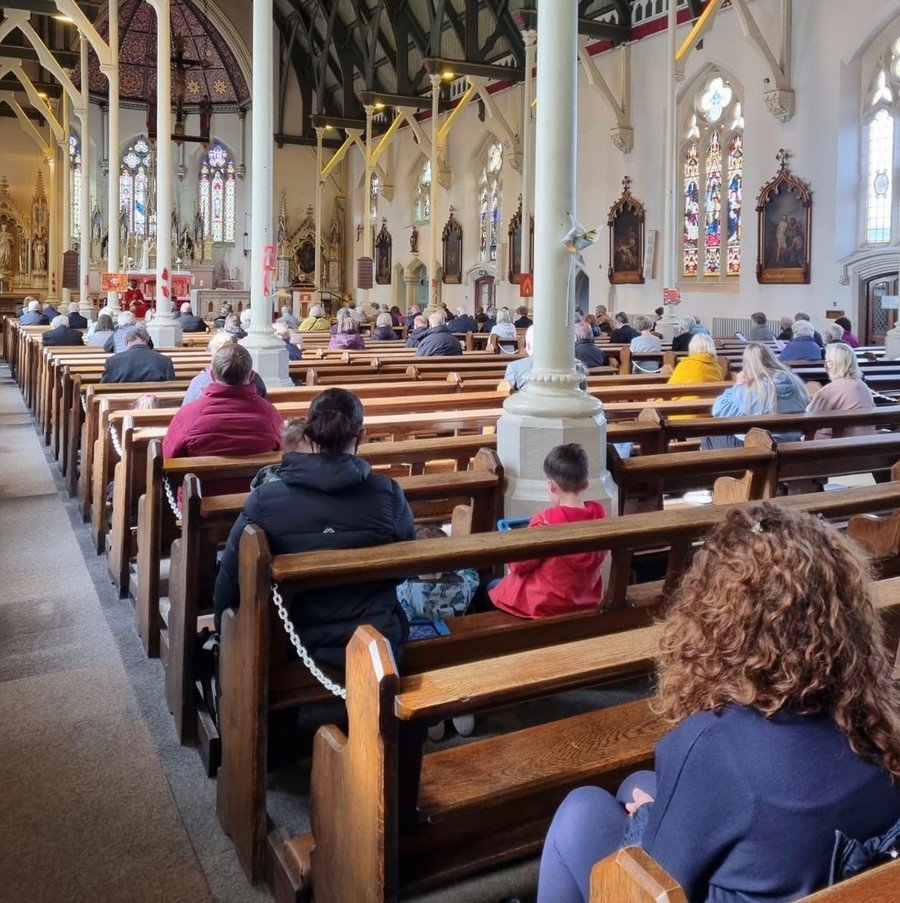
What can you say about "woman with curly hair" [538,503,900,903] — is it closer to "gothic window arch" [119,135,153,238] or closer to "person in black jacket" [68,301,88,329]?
"person in black jacket" [68,301,88,329]

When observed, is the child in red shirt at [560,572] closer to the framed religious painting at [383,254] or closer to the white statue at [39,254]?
the framed religious painting at [383,254]

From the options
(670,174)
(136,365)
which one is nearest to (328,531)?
(136,365)

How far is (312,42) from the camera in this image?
86.9 ft

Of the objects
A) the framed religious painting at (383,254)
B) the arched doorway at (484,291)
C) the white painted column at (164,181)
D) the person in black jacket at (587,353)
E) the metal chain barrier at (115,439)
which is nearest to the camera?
the metal chain barrier at (115,439)

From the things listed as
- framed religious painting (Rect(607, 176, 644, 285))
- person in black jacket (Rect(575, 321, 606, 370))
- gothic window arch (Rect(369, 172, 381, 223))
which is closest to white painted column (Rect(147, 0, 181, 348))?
person in black jacket (Rect(575, 321, 606, 370))

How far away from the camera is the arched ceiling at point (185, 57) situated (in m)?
27.1

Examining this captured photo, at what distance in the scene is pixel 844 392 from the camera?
579 cm

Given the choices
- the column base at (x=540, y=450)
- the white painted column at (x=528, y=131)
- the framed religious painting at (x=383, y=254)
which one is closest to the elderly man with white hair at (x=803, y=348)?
the column base at (x=540, y=450)

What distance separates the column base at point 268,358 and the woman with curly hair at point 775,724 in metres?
6.27

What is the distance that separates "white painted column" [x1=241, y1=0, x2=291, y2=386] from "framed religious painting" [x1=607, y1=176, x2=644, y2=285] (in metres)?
11.6

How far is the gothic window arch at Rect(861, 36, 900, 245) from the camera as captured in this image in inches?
559

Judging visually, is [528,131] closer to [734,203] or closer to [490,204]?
[734,203]

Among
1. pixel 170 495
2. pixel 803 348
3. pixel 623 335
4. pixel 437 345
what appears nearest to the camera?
pixel 170 495

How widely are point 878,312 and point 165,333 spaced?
10189 millimetres
